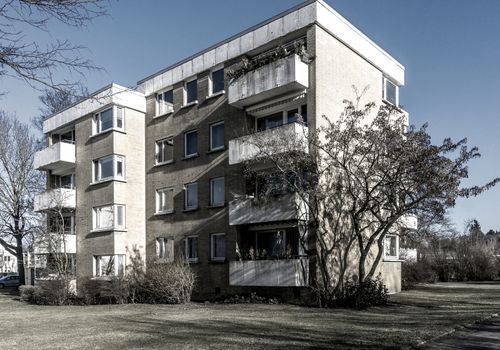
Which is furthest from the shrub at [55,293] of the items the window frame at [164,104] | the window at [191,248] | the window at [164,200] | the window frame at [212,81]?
the window frame at [212,81]

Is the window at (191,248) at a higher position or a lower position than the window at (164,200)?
lower

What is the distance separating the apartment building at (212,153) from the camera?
22.5 metres

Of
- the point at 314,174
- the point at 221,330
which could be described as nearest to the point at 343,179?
the point at 314,174

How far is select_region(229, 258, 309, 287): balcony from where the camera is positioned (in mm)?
20953

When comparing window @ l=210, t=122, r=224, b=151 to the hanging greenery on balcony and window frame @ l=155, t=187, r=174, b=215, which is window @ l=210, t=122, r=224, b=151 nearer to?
the hanging greenery on balcony

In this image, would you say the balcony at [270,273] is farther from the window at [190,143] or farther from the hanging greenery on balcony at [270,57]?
the hanging greenery on balcony at [270,57]

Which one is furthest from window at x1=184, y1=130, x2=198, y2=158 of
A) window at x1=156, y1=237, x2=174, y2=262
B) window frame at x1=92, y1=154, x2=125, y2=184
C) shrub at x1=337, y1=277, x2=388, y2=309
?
shrub at x1=337, y1=277, x2=388, y2=309

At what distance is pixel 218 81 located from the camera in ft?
89.3

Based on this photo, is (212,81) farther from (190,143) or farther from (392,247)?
(392,247)

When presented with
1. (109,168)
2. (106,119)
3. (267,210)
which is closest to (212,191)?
(267,210)

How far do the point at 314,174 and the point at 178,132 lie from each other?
1095 centimetres

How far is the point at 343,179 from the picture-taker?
21.4 meters

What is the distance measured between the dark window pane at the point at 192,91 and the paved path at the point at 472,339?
19.4m

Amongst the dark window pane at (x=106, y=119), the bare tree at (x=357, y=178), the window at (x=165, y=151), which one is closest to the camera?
the bare tree at (x=357, y=178)
